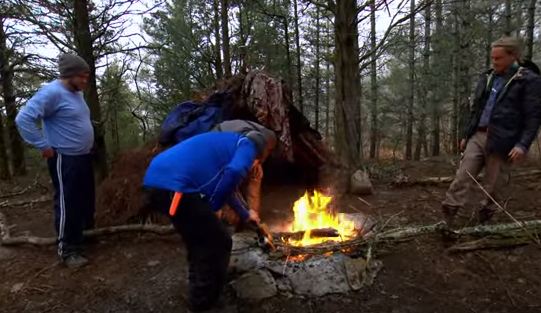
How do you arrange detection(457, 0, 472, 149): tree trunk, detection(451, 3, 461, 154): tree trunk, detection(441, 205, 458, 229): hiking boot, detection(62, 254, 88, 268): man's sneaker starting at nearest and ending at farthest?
detection(62, 254, 88, 268): man's sneaker
detection(441, 205, 458, 229): hiking boot
detection(457, 0, 472, 149): tree trunk
detection(451, 3, 461, 154): tree trunk

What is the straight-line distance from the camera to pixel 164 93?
1256cm

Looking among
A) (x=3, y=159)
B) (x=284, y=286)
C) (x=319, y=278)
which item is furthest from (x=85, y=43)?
(x=3, y=159)

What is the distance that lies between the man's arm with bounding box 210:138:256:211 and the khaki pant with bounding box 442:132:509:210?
8.43 ft

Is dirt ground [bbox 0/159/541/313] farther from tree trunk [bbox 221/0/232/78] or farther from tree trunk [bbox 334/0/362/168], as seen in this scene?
tree trunk [bbox 221/0/232/78]

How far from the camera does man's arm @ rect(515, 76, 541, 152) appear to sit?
13.2ft

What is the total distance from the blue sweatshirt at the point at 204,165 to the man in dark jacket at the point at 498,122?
2640mm

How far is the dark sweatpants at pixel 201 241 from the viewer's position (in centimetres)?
307

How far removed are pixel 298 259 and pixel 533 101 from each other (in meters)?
2.74

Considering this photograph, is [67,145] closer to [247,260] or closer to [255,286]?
[247,260]

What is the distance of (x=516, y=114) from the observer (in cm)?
416

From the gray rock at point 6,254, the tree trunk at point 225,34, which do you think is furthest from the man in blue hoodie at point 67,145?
the tree trunk at point 225,34

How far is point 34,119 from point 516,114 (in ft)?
15.3

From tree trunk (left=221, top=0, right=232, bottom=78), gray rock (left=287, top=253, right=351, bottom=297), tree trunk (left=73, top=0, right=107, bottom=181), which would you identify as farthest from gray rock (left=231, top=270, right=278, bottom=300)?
tree trunk (left=221, top=0, right=232, bottom=78)

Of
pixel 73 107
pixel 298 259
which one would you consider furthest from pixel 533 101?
pixel 73 107
